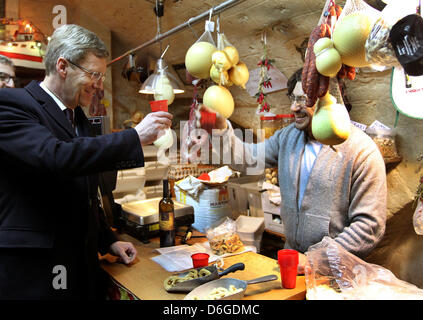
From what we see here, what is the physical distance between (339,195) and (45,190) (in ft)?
4.59

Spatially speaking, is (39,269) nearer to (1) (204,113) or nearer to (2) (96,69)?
(2) (96,69)

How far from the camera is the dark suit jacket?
1.04 m

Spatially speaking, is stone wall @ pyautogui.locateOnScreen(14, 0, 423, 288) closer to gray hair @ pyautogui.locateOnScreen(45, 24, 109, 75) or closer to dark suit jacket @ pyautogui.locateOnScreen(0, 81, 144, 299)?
gray hair @ pyautogui.locateOnScreen(45, 24, 109, 75)

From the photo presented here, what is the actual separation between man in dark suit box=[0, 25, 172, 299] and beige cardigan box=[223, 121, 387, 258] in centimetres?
90

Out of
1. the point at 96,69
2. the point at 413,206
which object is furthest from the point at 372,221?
the point at 96,69

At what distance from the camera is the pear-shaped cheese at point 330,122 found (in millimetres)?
1041

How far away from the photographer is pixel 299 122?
179cm

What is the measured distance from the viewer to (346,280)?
120 cm

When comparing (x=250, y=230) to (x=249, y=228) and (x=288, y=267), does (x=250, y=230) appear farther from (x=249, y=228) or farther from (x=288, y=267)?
(x=288, y=267)

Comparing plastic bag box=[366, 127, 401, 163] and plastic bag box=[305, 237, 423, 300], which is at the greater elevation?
plastic bag box=[366, 127, 401, 163]

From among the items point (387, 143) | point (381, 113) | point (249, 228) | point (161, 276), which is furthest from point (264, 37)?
point (161, 276)

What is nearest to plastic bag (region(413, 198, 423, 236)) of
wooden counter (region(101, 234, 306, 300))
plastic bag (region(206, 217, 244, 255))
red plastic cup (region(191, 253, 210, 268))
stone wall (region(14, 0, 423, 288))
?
stone wall (region(14, 0, 423, 288))

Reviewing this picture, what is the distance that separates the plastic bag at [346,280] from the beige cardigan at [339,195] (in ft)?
0.90

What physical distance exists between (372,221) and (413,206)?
0.82 metres
